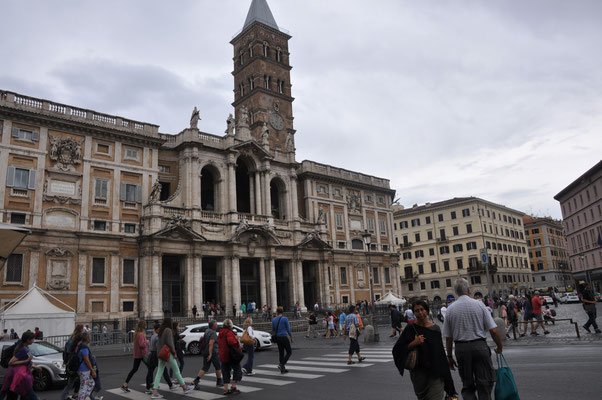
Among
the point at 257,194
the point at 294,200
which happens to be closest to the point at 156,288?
the point at 257,194

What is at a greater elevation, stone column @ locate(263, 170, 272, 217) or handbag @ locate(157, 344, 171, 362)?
stone column @ locate(263, 170, 272, 217)

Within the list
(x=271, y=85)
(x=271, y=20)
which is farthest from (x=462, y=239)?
(x=271, y=20)

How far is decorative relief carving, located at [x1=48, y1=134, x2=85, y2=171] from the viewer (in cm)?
3275

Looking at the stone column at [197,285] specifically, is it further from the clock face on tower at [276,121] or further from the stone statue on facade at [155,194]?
the clock face on tower at [276,121]

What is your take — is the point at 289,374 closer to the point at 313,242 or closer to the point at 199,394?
the point at 199,394

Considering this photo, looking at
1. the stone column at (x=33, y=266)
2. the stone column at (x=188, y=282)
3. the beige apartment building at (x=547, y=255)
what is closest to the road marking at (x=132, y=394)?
the stone column at (x=33, y=266)

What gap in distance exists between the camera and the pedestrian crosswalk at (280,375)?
11.1m

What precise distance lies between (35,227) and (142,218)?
24.0ft

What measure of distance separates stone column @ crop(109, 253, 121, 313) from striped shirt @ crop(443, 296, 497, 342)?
101 ft

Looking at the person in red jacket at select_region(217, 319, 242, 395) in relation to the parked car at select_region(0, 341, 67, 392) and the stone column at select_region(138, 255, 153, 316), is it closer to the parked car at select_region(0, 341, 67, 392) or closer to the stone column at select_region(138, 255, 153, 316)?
the parked car at select_region(0, 341, 67, 392)

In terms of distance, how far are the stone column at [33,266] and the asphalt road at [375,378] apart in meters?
17.0

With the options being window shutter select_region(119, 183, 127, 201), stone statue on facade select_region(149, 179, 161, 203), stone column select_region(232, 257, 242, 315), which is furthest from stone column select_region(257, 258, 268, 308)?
window shutter select_region(119, 183, 127, 201)

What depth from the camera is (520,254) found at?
3216 inches

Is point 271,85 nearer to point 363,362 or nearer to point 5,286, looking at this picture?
point 5,286
